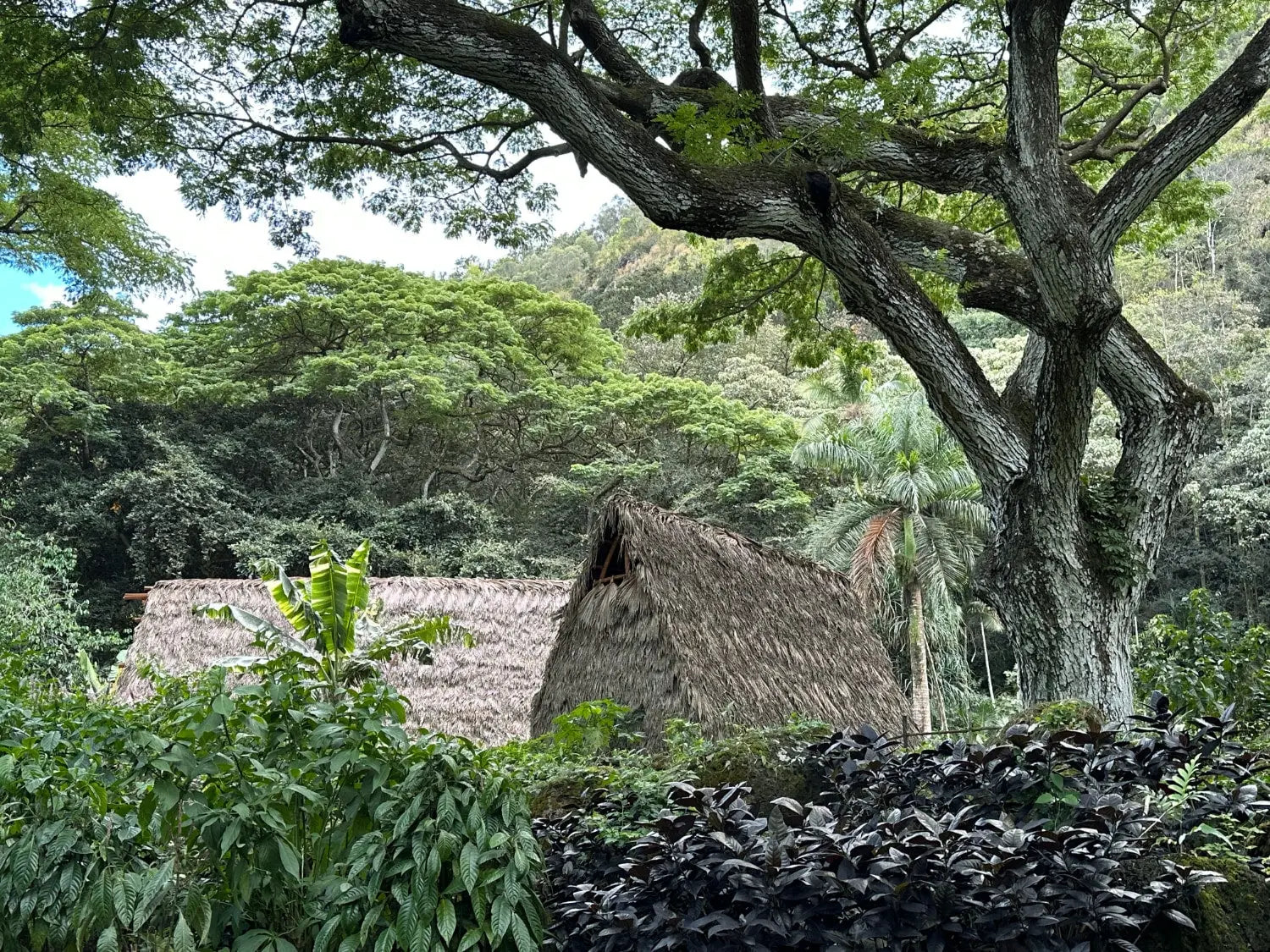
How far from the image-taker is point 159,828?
3268 millimetres

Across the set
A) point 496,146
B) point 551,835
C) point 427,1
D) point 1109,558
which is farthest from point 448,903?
point 496,146

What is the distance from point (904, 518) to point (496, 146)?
14.9 meters

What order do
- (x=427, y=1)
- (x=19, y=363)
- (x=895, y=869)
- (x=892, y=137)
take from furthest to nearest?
(x=19, y=363) → (x=892, y=137) → (x=427, y=1) → (x=895, y=869)

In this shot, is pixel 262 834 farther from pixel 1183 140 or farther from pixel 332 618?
pixel 1183 140

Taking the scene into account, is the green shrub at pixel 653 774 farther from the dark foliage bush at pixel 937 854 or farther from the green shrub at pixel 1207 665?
the green shrub at pixel 1207 665

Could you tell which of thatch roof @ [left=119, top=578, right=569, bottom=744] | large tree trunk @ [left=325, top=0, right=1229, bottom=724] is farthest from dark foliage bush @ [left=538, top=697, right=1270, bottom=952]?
thatch roof @ [left=119, top=578, right=569, bottom=744]

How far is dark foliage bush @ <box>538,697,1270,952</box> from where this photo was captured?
235cm

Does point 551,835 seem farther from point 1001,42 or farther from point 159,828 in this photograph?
point 1001,42

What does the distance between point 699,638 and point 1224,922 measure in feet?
17.8

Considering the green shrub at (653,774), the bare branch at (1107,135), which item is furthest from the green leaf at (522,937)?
the bare branch at (1107,135)

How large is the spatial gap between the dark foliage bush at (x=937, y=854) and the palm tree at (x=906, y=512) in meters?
17.7

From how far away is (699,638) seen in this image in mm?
7777

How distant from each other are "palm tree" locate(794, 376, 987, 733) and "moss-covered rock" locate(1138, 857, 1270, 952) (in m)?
18.1

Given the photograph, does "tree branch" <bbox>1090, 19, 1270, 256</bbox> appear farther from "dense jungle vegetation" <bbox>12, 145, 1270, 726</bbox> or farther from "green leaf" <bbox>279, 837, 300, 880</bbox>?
"dense jungle vegetation" <bbox>12, 145, 1270, 726</bbox>
